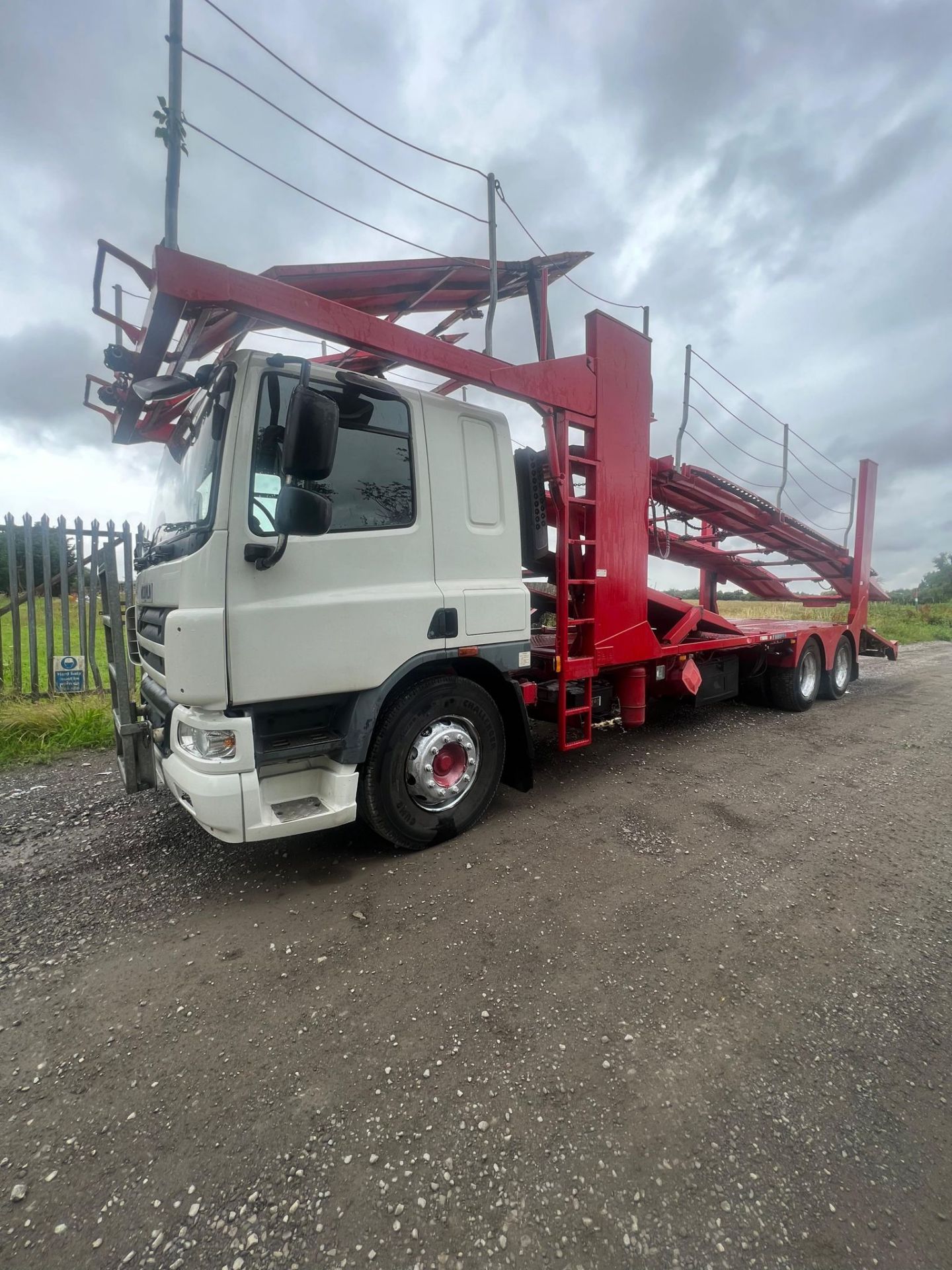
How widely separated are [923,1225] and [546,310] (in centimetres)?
463

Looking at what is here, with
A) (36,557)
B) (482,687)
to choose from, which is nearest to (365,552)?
(482,687)

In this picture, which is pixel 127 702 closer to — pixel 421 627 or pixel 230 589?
pixel 230 589

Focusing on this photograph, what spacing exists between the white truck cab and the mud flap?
0.11 m

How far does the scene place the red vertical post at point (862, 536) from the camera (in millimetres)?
8289

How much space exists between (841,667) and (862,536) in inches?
82.0

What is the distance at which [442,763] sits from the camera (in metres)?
3.29

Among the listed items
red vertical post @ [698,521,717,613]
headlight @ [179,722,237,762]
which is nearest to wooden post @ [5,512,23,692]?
headlight @ [179,722,237,762]

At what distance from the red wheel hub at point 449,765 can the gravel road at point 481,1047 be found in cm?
39

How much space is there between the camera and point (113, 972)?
7.33 feet

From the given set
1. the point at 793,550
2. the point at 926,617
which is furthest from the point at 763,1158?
the point at 926,617

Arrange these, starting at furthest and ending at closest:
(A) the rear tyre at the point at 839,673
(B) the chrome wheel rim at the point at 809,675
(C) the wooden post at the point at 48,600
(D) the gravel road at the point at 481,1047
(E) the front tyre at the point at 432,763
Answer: (A) the rear tyre at the point at 839,673 → (B) the chrome wheel rim at the point at 809,675 → (C) the wooden post at the point at 48,600 → (E) the front tyre at the point at 432,763 → (D) the gravel road at the point at 481,1047

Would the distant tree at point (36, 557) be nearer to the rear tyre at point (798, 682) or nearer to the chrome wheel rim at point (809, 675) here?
the rear tyre at point (798, 682)

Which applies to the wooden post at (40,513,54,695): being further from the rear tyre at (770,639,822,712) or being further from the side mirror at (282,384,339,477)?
the rear tyre at (770,639,822,712)

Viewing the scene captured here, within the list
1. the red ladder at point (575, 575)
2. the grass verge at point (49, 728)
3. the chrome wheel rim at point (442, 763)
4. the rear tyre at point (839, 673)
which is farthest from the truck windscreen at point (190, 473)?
the rear tyre at point (839, 673)
